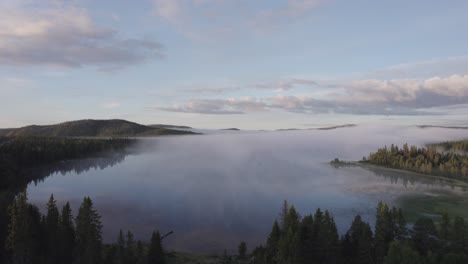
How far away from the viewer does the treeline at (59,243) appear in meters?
52.2

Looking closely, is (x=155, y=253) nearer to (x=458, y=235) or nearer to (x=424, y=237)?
(x=424, y=237)

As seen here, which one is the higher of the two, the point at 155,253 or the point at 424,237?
the point at 424,237

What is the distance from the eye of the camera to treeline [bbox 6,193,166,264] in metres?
52.2

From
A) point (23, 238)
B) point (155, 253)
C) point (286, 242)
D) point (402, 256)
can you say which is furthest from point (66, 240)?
point (402, 256)

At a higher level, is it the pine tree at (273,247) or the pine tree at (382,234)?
the pine tree at (382,234)

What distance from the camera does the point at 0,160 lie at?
146875mm

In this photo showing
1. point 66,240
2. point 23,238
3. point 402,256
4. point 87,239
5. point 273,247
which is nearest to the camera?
point 402,256

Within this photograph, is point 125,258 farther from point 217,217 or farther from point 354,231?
point 217,217

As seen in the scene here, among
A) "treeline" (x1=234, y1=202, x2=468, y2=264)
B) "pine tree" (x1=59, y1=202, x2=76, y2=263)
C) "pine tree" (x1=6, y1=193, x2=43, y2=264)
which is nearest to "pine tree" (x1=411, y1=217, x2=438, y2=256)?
"treeline" (x1=234, y1=202, x2=468, y2=264)

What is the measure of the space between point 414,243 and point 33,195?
12483cm

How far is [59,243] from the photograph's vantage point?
55469 millimetres

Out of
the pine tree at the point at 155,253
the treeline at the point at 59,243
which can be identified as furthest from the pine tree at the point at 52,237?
the pine tree at the point at 155,253

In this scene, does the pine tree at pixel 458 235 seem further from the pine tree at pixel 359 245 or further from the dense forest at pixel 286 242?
the pine tree at pixel 359 245

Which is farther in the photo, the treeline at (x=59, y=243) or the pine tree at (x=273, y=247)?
the pine tree at (x=273, y=247)
